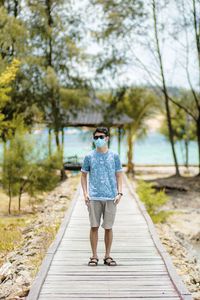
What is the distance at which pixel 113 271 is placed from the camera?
26.7ft

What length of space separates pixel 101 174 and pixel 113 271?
1352mm

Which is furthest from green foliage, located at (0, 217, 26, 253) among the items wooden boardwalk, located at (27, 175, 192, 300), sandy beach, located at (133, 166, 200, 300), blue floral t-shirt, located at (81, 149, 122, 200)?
blue floral t-shirt, located at (81, 149, 122, 200)

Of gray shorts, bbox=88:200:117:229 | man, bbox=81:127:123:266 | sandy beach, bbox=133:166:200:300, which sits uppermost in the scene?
man, bbox=81:127:123:266

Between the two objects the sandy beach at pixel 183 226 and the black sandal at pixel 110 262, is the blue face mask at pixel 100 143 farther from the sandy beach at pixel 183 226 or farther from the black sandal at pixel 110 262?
the sandy beach at pixel 183 226

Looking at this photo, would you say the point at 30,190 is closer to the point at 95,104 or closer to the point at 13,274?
the point at 95,104

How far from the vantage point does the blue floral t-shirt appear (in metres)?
8.12

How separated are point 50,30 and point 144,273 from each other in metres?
A: 23.7

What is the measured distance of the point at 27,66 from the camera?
3080 cm

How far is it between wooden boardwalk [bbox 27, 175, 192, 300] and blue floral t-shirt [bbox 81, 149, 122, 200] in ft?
3.52

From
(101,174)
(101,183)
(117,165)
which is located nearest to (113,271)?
(101,183)

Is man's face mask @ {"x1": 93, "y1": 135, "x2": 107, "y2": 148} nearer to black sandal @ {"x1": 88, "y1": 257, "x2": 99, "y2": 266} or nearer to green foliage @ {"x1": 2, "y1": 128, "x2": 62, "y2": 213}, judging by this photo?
black sandal @ {"x1": 88, "y1": 257, "x2": 99, "y2": 266}

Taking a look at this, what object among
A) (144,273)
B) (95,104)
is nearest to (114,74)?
(95,104)

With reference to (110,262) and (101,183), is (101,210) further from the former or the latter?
(110,262)

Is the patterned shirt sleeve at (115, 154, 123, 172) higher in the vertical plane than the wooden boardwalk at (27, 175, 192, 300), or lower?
higher
